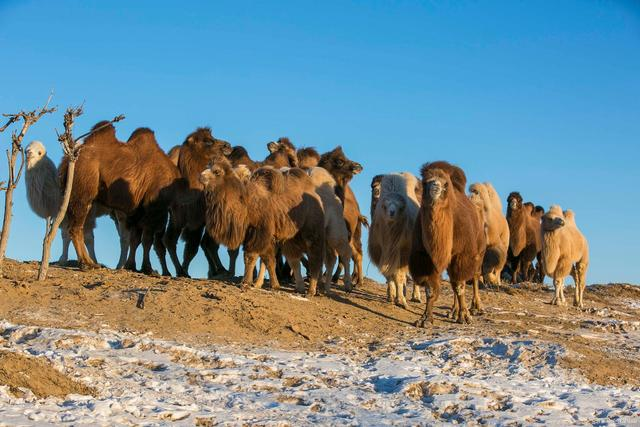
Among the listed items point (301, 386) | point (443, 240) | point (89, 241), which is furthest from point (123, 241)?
point (301, 386)

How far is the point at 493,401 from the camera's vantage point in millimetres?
8586

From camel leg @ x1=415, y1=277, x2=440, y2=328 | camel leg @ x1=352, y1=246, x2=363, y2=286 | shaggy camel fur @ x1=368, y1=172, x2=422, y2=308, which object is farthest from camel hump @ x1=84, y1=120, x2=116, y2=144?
camel leg @ x1=415, y1=277, x2=440, y2=328

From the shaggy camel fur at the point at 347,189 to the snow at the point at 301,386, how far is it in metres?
7.13

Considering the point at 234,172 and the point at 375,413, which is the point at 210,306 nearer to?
the point at 234,172

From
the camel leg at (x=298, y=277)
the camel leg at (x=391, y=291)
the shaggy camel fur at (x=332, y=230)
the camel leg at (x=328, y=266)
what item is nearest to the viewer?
the camel leg at (x=298, y=277)

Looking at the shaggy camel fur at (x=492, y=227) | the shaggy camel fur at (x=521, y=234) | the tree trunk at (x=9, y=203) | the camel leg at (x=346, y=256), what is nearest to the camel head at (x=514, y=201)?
the shaggy camel fur at (x=521, y=234)

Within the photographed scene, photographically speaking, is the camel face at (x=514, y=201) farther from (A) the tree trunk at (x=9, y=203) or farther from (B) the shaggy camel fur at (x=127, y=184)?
(A) the tree trunk at (x=9, y=203)

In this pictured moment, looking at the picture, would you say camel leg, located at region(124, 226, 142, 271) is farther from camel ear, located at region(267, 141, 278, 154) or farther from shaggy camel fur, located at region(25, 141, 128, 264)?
camel ear, located at region(267, 141, 278, 154)

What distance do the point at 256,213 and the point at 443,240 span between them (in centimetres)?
311

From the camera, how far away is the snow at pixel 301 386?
7.68m

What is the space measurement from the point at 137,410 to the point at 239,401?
3.10ft

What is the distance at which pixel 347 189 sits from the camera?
18250 millimetres

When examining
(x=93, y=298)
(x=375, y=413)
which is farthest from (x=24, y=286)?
(x=375, y=413)

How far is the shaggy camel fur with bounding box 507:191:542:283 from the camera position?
25.0m
